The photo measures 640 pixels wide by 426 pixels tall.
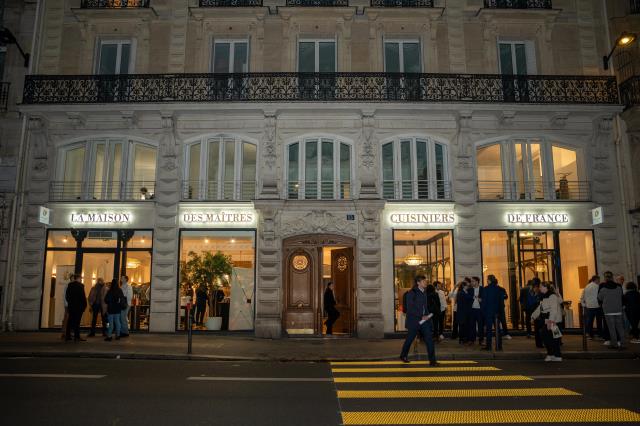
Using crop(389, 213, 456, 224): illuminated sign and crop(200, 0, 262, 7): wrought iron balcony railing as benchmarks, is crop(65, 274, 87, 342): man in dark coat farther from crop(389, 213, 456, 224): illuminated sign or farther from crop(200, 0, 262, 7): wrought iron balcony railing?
crop(200, 0, 262, 7): wrought iron balcony railing

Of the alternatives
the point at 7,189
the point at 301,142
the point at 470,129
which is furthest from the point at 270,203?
the point at 7,189

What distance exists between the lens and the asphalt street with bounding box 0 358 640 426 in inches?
225

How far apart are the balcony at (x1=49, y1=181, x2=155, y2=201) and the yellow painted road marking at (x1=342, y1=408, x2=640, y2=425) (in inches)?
497

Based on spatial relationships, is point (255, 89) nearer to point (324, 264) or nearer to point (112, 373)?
point (324, 264)

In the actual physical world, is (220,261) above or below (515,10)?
below

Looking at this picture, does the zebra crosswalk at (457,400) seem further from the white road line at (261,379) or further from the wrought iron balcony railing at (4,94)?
the wrought iron balcony railing at (4,94)

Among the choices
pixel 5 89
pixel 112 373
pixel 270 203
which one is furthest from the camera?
pixel 5 89

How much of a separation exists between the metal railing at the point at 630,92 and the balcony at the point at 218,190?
12.5 meters

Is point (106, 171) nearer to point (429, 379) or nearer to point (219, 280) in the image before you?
point (219, 280)

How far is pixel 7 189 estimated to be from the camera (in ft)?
53.9

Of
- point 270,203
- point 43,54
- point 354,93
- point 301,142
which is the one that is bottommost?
point 270,203

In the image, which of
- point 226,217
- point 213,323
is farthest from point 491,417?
point 226,217

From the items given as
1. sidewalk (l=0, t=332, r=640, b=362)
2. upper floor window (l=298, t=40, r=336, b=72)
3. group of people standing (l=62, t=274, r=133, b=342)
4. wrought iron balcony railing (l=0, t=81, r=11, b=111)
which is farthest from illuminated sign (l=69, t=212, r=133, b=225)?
upper floor window (l=298, t=40, r=336, b=72)

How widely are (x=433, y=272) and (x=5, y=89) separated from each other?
15.6 meters
